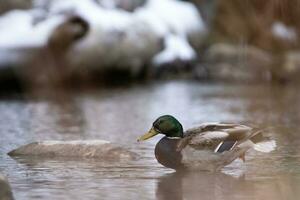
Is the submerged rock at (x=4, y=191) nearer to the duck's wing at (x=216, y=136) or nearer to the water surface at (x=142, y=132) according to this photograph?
the water surface at (x=142, y=132)

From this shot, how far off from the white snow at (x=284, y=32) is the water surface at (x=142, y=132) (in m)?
3.06

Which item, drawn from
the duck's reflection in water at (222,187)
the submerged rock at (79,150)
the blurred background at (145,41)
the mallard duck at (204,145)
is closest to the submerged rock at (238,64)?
the blurred background at (145,41)

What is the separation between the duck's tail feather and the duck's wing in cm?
7

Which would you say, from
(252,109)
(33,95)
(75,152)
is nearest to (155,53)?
(33,95)

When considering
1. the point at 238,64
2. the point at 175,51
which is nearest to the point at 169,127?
the point at 175,51

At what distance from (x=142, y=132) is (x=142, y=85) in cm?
763

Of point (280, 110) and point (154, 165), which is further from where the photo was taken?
point (280, 110)

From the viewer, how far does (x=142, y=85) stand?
57.4ft

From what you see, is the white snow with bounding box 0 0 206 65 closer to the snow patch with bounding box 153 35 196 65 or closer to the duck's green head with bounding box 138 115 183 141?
the snow patch with bounding box 153 35 196 65

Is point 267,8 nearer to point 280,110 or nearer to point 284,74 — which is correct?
point 284,74

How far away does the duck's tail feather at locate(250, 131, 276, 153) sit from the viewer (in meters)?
7.01

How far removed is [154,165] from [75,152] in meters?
0.80

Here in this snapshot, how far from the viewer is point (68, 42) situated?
16.5 m

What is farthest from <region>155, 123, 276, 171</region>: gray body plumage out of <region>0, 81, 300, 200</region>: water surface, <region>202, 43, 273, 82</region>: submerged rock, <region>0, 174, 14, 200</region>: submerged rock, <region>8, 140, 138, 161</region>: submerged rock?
<region>202, 43, 273, 82</region>: submerged rock
